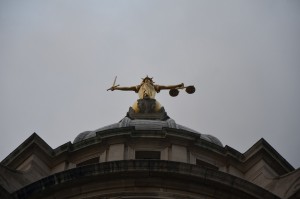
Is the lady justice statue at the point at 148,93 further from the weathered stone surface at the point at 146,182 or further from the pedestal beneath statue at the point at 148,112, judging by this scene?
the weathered stone surface at the point at 146,182

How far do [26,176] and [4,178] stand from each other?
2631mm

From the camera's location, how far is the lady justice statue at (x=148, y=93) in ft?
169

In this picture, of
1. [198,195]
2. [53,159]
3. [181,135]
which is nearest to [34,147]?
[53,159]

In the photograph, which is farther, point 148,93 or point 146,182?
point 148,93

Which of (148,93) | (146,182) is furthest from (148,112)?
(146,182)

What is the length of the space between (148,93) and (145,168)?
783 inches

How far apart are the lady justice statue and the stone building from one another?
3976mm

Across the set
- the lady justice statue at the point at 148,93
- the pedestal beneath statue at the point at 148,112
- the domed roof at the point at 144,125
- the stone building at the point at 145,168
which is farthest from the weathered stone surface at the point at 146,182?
the lady justice statue at the point at 148,93

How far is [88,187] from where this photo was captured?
1335 inches

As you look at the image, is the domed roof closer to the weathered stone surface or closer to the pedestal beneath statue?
the pedestal beneath statue

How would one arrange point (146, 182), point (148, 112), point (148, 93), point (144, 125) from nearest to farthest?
point (146, 182), point (144, 125), point (148, 112), point (148, 93)

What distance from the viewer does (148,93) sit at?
5356 cm

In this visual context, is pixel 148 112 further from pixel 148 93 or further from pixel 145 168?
pixel 145 168

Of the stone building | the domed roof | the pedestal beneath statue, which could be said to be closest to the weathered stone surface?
the stone building
